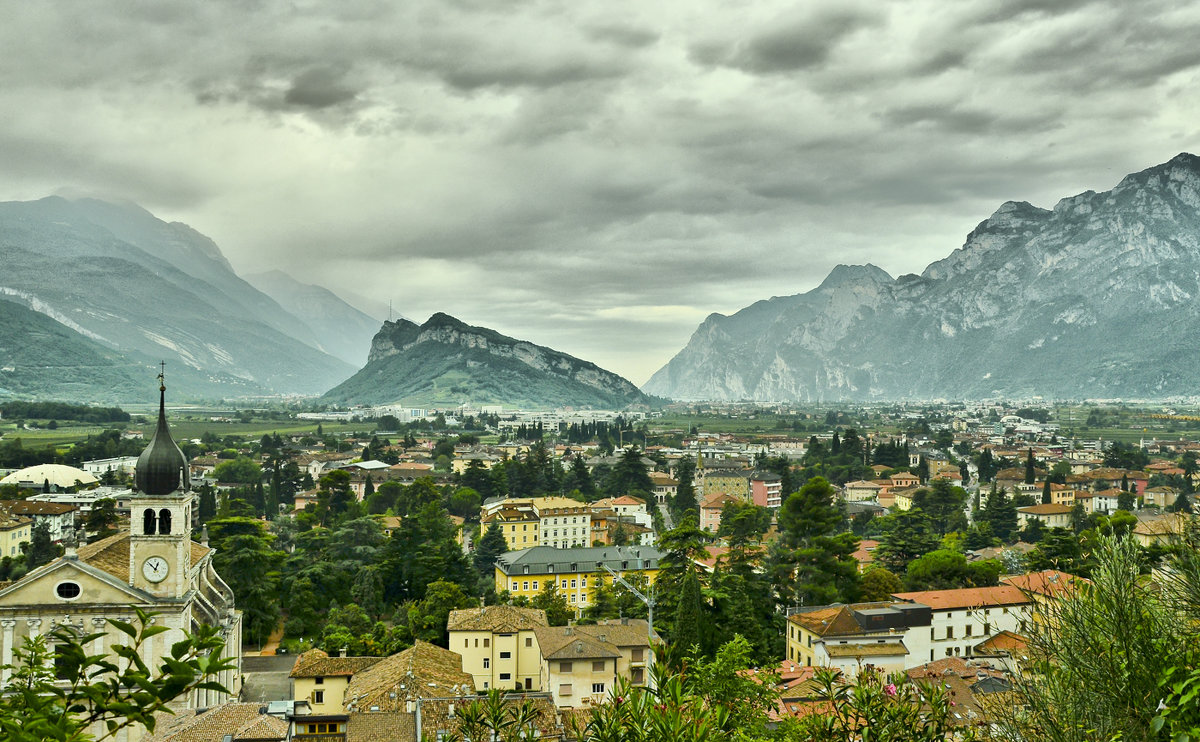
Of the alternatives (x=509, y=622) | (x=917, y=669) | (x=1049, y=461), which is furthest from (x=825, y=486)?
(x=1049, y=461)

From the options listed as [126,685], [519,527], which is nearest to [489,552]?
[519,527]

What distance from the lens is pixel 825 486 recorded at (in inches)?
1665

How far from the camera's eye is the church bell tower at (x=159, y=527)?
74.6 ft

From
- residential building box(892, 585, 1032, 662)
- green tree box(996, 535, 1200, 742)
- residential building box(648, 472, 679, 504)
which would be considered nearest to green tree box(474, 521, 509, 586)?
residential building box(892, 585, 1032, 662)

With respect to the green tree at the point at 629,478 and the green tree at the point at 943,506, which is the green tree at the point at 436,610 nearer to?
the green tree at the point at 943,506

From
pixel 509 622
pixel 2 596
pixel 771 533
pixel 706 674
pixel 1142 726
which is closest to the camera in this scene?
pixel 1142 726

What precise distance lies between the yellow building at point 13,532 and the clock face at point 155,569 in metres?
32.8

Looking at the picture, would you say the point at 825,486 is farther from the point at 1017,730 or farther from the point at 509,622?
the point at 1017,730

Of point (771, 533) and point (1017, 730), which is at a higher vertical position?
point (1017, 730)

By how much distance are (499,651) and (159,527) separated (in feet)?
44.1

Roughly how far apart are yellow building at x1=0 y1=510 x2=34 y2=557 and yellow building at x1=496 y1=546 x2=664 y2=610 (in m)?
26.8

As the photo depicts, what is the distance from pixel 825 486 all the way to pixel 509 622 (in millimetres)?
16990

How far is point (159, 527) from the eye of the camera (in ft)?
75.6

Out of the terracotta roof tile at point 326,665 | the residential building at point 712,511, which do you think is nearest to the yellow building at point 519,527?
the residential building at point 712,511
